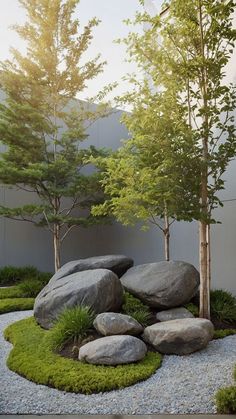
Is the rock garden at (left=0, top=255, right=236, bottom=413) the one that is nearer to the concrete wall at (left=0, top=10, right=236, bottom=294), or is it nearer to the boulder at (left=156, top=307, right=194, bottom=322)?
the boulder at (left=156, top=307, right=194, bottom=322)

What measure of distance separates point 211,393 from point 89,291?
252cm

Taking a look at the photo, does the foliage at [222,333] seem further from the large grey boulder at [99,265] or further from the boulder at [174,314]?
the large grey boulder at [99,265]

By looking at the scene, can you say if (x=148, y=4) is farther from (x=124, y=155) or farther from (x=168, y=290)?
(x=168, y=290)

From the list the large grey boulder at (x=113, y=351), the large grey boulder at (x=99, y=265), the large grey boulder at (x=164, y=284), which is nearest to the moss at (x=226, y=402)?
the large grey boulder at (x=113, y=351)

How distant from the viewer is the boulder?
623cm

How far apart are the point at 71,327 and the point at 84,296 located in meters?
0.68

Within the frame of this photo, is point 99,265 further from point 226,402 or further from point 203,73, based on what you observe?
point 226,402

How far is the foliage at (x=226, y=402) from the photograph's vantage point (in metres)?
3.67

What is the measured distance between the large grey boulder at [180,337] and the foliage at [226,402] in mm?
1346

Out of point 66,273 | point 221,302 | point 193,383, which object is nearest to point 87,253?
point 66,273

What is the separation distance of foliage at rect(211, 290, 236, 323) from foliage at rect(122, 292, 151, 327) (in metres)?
1.21

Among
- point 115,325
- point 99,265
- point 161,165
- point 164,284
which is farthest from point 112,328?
point 161,165

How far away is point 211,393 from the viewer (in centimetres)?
405

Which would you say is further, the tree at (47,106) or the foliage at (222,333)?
the tree at (47,106)
